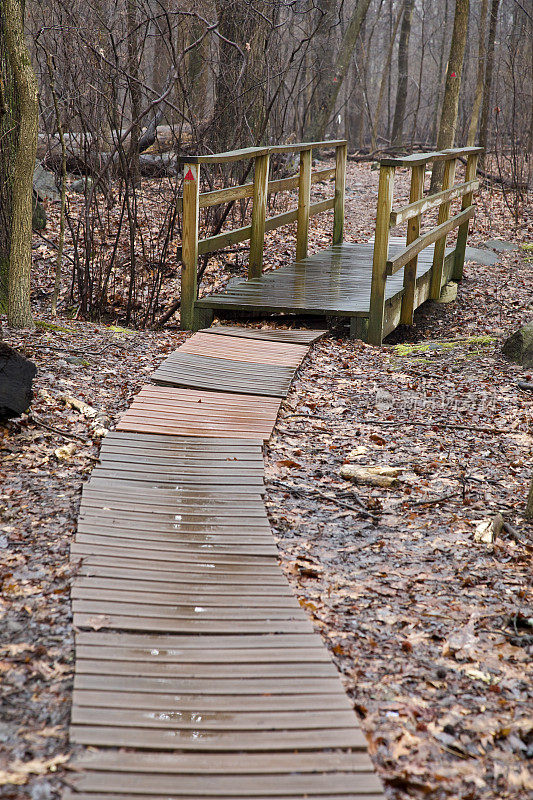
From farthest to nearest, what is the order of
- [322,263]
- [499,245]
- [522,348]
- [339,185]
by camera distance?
[499,245], [339,185], [322,263], [522,348]

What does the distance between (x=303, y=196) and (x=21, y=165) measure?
3959 millimetres

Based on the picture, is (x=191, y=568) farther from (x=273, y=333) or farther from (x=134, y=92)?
(x=134, y=92)

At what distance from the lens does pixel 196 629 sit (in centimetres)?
298

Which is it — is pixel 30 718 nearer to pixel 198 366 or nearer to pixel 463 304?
pixel 198 366

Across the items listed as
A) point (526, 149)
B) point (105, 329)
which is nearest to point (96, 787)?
point (105, 329)

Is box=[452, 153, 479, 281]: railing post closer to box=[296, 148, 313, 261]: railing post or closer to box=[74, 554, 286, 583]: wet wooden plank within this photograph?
box=[296, 148, 313, 261]: railing post

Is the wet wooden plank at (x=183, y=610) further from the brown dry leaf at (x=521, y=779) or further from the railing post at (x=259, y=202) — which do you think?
the railing post at (x=259, y=202)

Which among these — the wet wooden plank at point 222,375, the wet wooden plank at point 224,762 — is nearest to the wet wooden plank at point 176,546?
the wet wooden plank at point 224,762

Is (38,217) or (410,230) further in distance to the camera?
(38,217)

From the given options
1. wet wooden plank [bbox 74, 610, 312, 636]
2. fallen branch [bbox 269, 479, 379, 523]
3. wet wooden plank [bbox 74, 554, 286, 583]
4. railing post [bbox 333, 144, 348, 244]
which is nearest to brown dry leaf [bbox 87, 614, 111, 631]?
wet wooden plank [bbox 74, 610, 312, 636]

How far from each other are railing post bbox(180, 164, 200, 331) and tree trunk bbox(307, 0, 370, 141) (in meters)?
11.6

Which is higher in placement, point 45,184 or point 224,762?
point 45,184

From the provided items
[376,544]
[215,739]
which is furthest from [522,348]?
[215,739]

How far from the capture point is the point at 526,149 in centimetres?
1596
